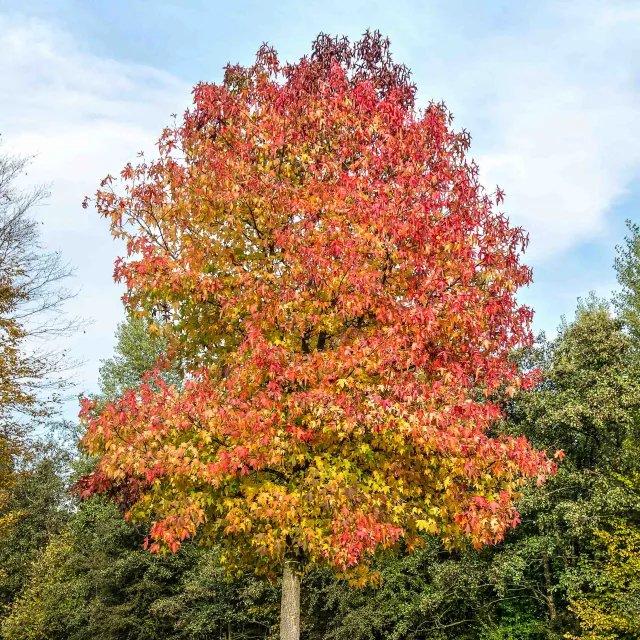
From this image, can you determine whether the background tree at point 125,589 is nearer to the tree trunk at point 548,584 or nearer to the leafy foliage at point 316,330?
the tree trunk at point 548,584

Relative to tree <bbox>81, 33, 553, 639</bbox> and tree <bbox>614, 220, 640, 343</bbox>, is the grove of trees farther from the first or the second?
tree <bbox>614, 220, 640, 343</bbox>

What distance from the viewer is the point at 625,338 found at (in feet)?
73.3

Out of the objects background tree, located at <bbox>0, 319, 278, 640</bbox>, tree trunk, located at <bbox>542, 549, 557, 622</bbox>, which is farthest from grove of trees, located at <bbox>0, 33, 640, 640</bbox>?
background tree, located at <bbox>0, 319, 278, 640</bbox>

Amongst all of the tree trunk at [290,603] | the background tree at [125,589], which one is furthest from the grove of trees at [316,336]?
the background tree at [125,589]

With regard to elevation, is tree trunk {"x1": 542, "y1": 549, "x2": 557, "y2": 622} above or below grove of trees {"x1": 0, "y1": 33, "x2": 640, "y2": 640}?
below

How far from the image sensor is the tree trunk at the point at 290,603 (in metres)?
10.0

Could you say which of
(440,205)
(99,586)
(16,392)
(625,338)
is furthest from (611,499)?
(99,586)

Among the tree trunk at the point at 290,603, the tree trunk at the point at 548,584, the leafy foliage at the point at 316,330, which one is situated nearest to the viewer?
the leafy foliage at the point at 316,330

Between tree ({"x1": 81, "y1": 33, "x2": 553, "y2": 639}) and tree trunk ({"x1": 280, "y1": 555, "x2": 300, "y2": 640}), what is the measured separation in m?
0.03

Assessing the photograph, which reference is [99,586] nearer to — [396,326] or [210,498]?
[210,498]

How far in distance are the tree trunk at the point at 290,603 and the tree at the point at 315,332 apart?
31mm

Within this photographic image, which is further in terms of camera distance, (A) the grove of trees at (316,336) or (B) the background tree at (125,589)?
(B) the background tree at (125,589)

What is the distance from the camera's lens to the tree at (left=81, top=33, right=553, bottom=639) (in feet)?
28.6

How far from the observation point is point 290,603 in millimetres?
10273
